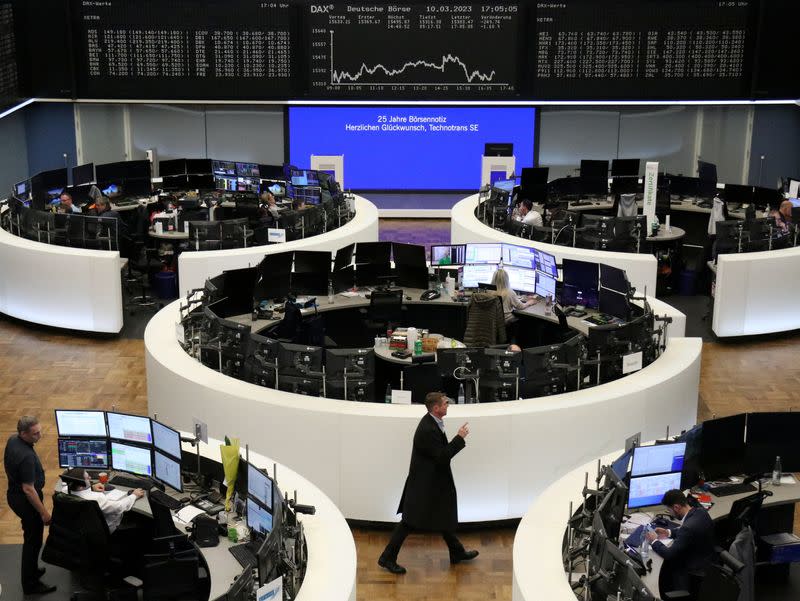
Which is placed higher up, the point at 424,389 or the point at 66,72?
the point at 66,72

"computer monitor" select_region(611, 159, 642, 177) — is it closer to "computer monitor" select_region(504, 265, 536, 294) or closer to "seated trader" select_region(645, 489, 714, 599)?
"computer monitor" select_region(504, 265, 536, 294)

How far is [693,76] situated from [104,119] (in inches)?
→ 357

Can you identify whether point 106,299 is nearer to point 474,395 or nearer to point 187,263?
point 187,263

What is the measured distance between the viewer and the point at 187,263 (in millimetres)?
12039

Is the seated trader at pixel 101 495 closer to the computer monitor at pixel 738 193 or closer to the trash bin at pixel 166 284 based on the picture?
the trash bin at pixel 166 284

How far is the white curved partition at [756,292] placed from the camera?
12062 millimetres

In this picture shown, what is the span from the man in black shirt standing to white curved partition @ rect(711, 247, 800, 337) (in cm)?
756

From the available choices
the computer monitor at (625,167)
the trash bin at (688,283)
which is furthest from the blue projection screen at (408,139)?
the trash bin at (688,283)

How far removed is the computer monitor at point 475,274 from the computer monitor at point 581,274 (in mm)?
835

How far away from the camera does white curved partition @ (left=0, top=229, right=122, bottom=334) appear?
12164 mm

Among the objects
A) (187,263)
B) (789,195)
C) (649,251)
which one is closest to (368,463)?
(187,263)

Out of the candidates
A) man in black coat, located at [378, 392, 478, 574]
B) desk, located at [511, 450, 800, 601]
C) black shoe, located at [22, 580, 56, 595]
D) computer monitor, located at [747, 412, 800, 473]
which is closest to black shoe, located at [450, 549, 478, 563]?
man in black coat, located at [378, 392, 478, 574]

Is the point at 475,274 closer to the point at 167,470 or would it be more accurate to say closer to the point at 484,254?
the point at 484,254

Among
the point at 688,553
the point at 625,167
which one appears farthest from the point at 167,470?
the point at 625,167
